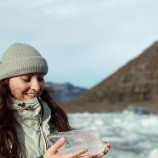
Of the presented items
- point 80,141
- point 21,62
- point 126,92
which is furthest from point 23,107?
point 126,92

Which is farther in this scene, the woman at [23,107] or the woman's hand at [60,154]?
the woman at [23,107]

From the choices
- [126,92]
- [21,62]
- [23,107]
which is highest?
[21,62]

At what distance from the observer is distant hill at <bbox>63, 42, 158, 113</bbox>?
123 ft

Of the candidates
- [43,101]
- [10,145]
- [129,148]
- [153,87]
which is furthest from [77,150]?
[153,87]

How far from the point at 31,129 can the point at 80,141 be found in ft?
0.88

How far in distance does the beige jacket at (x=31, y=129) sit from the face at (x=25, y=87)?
0.04 meters

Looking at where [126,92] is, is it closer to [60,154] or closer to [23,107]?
[23,107]

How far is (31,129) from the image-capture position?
1.57 meters

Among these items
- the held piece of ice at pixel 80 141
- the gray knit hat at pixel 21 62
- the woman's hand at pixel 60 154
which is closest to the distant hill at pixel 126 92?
the gray knit hat at pixel 21 62

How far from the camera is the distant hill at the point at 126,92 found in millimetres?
37625

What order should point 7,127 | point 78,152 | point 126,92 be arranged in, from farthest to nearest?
point 126,92 → point 7,127 → point 78,152

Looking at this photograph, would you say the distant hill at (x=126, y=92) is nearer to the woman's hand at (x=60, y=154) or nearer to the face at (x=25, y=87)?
the face at (x=25, y=87)

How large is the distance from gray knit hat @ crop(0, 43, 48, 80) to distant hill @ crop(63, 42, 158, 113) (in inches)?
1331

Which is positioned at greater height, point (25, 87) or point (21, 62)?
point (21, 62)
